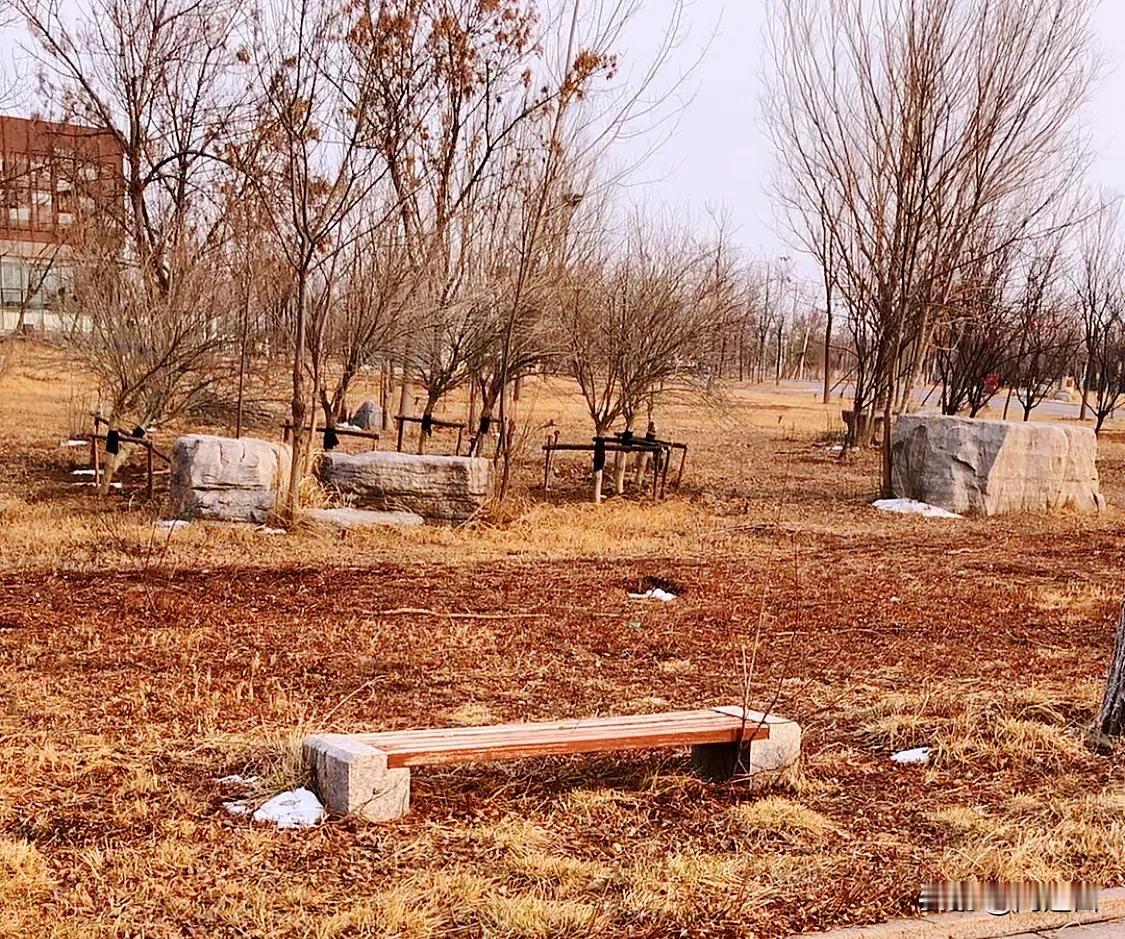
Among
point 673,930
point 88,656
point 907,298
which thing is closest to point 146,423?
point 88,656

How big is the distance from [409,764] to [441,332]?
1120cm

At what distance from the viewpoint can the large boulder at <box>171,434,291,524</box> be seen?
1020 cm

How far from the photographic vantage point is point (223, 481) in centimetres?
1023

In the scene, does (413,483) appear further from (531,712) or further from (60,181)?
(60,181)

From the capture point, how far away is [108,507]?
11188 mm

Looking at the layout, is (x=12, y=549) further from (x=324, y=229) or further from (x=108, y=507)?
(x=324, y=229)

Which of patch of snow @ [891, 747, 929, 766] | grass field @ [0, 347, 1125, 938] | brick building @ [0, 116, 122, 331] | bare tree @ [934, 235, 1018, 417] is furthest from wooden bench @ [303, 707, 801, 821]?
bare tree @ [934, 235, 1018, 417]

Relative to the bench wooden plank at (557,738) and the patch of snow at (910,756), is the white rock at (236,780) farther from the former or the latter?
the patch of snow at (910,756)

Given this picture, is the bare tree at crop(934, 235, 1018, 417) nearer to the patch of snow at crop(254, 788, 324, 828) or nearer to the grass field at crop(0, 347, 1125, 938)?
the grass field at crop(0, 347, 1125, 938)

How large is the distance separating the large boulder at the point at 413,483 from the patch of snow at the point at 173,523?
1454 mm

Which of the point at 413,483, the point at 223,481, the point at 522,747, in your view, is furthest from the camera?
the point at 413,483

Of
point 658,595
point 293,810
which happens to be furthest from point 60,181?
point 293,810

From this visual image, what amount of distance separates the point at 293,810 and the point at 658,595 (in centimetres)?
466

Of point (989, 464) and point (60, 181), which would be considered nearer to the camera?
point (989, 464)
